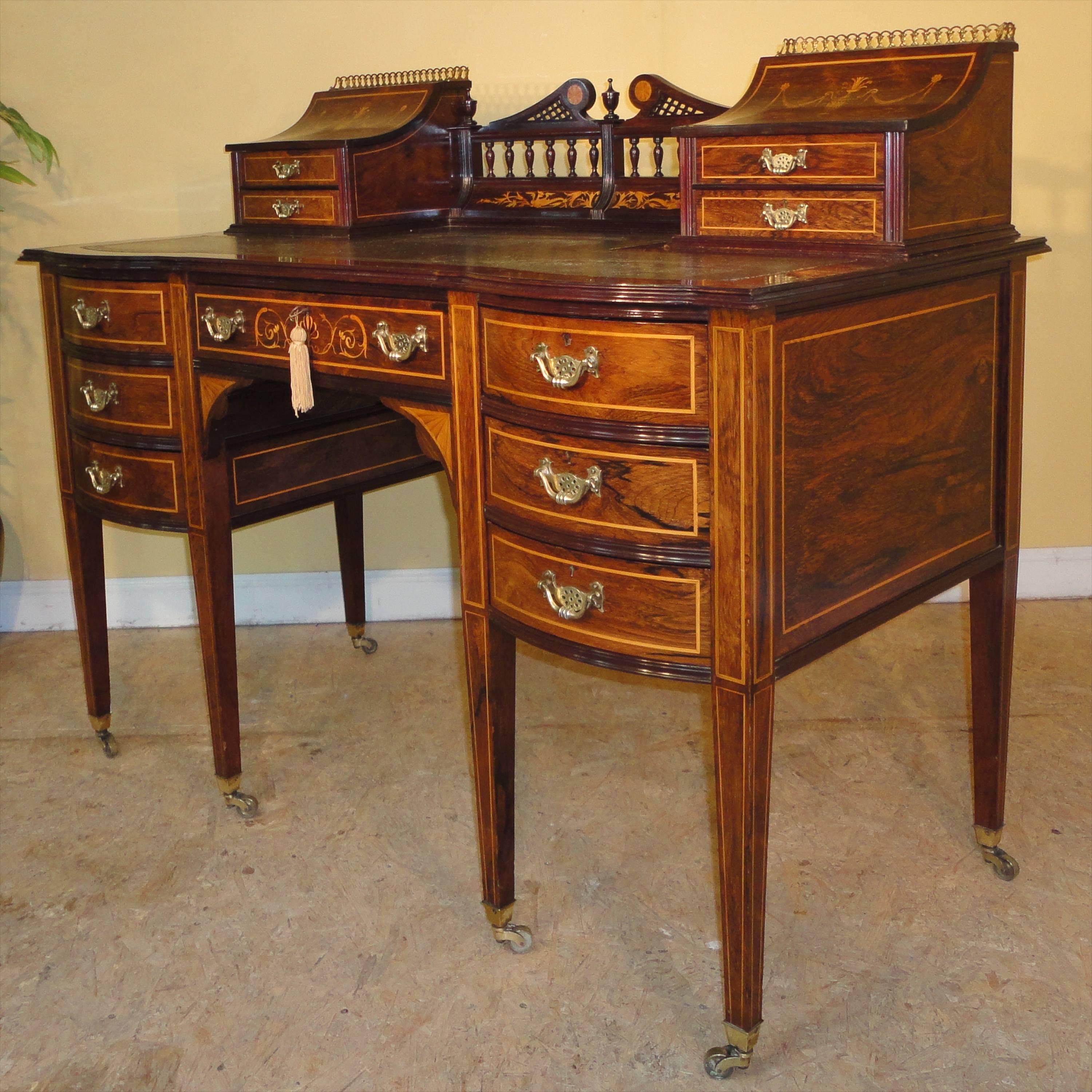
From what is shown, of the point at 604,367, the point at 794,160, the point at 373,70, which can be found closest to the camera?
the point at 604,367

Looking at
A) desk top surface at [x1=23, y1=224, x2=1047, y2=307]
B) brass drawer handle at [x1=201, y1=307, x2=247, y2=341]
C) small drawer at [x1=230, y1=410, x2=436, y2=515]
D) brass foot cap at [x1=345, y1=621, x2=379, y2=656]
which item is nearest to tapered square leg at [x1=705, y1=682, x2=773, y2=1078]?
desk top surface at [x1=23, y1=224, x2=1047, y2=307]

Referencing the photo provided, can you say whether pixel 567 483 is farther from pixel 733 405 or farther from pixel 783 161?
pixel 783 161

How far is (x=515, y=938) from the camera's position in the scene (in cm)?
223

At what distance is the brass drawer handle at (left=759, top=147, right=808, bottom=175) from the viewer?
204 cm

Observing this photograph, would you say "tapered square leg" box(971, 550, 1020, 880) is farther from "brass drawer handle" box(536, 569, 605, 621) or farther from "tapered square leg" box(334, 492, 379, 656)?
"tapered square leg" box(334, 492, 379, 656)

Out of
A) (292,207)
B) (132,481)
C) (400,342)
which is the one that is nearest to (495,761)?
(400,342)

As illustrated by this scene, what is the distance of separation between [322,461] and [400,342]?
2.89 ft

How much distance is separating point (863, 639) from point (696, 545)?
6.09 ft

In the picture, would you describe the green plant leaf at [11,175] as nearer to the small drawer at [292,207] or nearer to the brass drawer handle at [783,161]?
the small drawer at [292,207]

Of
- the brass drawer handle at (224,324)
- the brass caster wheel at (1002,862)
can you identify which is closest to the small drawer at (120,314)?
the brass drawer handle at (224,324)

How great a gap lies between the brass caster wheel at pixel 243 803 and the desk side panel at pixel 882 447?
1.33m

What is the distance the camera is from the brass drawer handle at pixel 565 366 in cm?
177

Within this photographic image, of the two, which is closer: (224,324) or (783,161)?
(783,161)

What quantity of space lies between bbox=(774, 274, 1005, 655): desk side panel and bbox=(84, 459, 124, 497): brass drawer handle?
1466 mm
